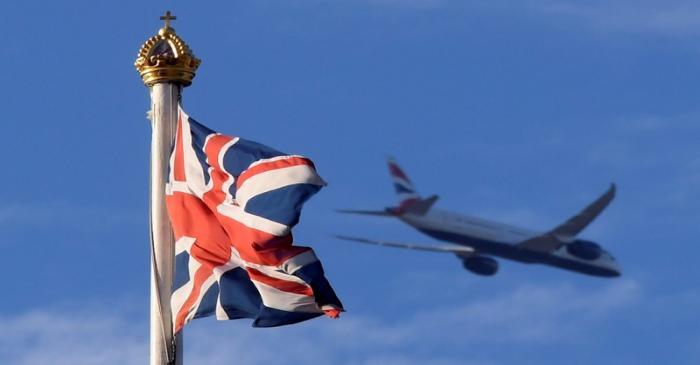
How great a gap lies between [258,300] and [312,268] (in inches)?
21.4

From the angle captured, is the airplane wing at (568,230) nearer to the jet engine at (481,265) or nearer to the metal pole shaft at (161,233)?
the jet engine at (481,265)

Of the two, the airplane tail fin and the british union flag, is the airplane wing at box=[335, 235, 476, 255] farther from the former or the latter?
the british union flag

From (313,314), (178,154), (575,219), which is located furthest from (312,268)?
(575,219)

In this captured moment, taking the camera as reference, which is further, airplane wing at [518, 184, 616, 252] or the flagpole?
airplane wing at [518, 184, 616, 252]

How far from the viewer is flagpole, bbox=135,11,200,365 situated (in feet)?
50.7

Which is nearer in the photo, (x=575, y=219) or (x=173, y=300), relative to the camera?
(x=173, y=300)

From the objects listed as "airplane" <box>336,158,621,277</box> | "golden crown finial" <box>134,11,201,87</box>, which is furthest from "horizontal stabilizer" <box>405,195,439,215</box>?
"golden crown finial" <box>134,11,201,87</box>

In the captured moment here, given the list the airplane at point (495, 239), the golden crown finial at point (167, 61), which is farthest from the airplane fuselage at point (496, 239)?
the golden crown finial at point (167, 61)

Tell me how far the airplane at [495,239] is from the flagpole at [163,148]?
121 metres

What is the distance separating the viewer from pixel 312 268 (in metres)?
15.2

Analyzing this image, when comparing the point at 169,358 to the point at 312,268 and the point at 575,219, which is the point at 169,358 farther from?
the point at 575,219

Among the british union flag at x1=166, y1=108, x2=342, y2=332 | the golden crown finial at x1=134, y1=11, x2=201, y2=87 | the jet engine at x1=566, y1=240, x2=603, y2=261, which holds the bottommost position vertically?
the british union flag at x1=166, y1=108, x2=342, y2=332

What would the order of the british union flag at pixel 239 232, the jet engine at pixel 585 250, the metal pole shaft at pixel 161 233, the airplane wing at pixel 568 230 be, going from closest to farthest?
the british union flag at pixel 239 232
the metal pole shaft at pixel 161 233
the jet engine at pixel 585 250
the airplane wing at pixel 568 230

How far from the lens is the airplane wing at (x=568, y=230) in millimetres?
147337
